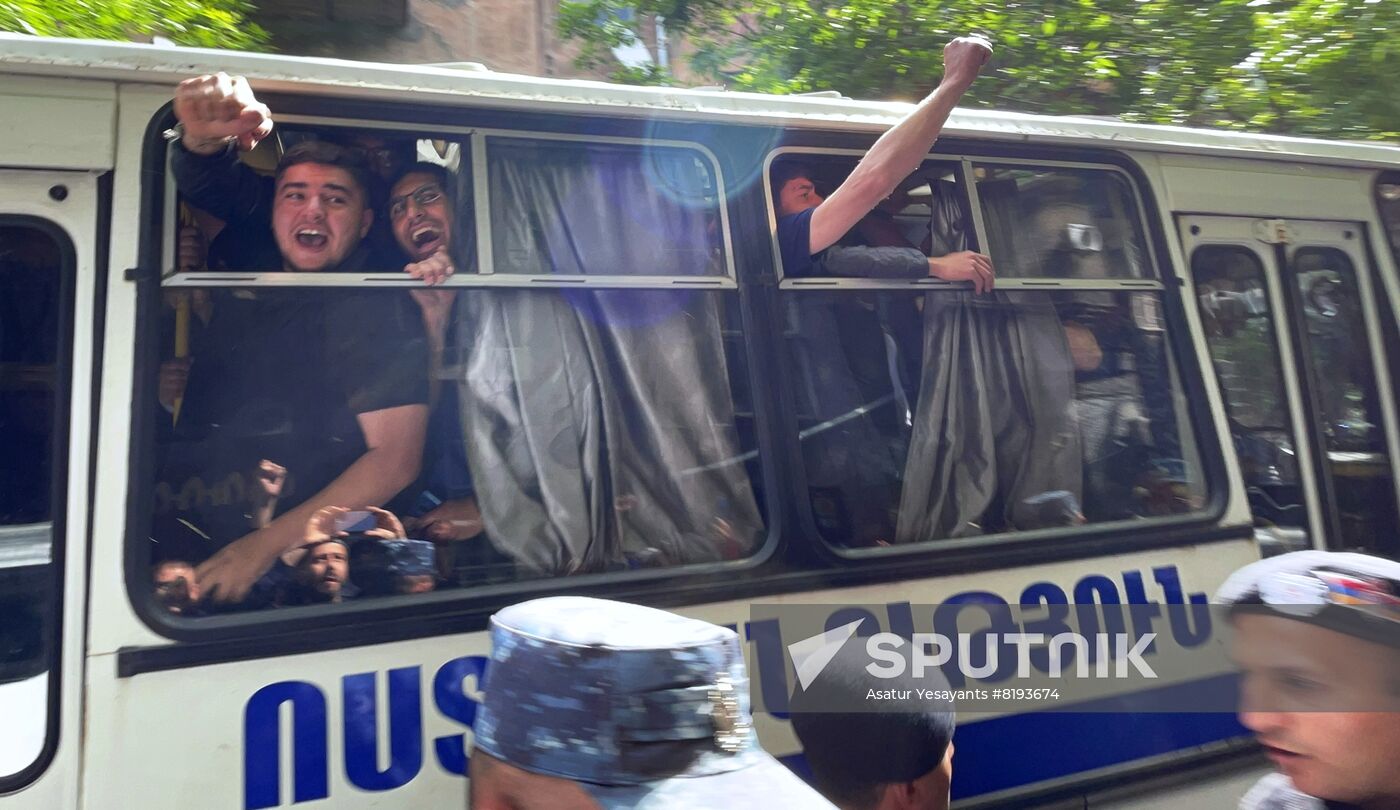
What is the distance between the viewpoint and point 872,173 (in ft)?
9.55

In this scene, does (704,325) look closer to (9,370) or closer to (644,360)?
(644,360)

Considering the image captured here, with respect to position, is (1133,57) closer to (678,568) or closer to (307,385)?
(678,568)

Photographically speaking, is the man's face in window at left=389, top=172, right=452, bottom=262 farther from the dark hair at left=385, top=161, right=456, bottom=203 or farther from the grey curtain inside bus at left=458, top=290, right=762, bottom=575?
the grey curtain inside bus at left=458, top=290, right=762, bottom=575

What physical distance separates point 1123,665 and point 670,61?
9370mm

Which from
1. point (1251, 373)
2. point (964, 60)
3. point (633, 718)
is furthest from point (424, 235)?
point (1251, 373)

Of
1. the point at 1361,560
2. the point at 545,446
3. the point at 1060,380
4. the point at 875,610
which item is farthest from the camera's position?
the point at 1060,380

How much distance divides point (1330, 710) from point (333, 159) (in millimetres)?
2338

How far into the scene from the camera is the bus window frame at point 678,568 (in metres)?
2.15

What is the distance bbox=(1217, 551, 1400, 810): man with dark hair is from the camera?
1790 millimetres

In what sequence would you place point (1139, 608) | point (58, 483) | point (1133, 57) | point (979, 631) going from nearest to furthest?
1. point (58, 483)
2. point (979, 631)
3. point (1139, 608)
4. point (1133, 57)

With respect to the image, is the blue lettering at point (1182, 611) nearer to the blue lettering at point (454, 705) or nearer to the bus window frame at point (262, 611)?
the bus window frame at point (262, 611)

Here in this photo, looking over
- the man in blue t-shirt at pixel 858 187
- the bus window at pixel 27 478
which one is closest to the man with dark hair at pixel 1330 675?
the man in blue t-shirt at pixel 858 187

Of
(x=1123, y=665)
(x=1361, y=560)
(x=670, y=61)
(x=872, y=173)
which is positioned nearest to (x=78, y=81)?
(x=872, y=173)

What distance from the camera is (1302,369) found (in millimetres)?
3689
